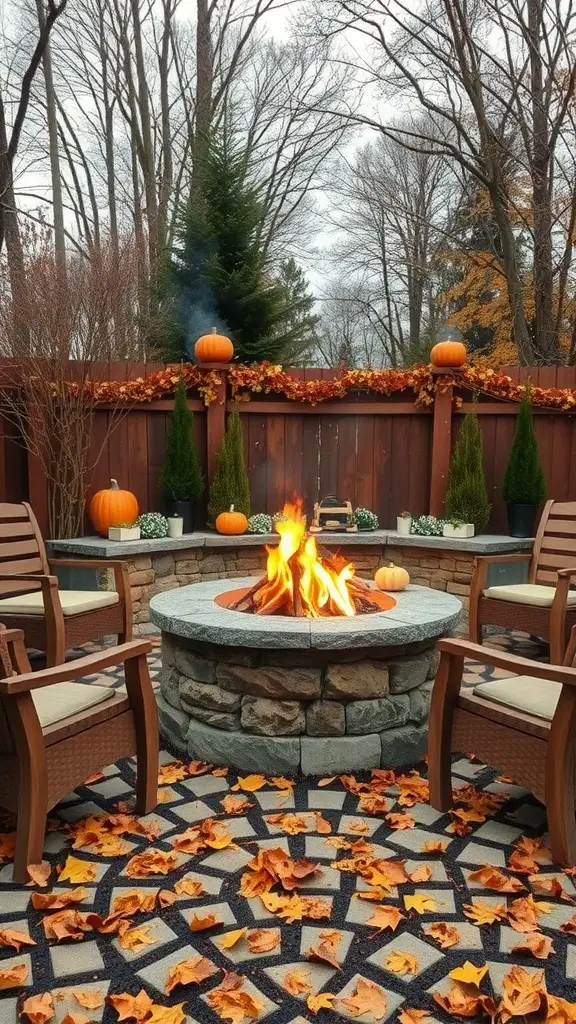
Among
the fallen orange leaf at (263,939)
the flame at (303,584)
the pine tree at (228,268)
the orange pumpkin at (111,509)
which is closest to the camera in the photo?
the fallen orange leaf at (263,939)

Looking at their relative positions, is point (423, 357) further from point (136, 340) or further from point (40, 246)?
point (40, 246)

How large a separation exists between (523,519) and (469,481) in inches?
20.9

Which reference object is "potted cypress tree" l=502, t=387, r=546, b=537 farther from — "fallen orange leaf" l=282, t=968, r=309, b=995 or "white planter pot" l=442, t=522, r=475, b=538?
"fallen orange leaf" l=282, t=968, r=309, b=995

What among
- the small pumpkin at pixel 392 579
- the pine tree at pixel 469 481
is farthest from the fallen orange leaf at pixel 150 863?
the pine tree at pixel 469 481

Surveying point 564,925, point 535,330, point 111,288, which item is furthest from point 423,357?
point 564,925

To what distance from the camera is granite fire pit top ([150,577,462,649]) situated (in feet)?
8.49

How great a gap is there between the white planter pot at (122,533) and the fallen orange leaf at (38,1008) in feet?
12.1

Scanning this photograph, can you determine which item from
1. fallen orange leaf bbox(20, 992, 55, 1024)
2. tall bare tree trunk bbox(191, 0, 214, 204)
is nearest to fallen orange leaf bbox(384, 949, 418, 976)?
fallen orange leaf bbox(20, 992, 55, 1024)

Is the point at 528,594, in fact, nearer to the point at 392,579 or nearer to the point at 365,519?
the point at 392,579

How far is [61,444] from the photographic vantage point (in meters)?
5.10

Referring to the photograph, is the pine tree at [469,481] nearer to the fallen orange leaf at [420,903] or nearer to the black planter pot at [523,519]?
the black planter pot at [523,519]

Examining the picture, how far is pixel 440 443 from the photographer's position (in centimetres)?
580

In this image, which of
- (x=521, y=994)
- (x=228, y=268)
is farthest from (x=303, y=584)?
(x=228, y=268)

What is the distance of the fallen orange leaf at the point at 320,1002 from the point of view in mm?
1466
